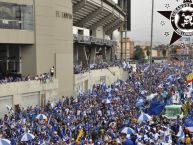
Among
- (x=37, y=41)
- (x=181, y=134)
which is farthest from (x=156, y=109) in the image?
(x=37, y=41)

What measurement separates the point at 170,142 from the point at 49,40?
23258 mm

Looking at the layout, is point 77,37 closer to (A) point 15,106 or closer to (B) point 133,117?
(A) point 15,106

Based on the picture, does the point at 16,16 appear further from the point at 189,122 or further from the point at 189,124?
the point at 189,124

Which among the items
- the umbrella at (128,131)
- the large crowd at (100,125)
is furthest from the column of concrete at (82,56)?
the umbrella at (128,131)

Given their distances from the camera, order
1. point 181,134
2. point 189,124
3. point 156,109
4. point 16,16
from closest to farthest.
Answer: point 181,134
point 189,124
point 156,109
point 16,16

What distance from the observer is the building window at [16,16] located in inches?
1438

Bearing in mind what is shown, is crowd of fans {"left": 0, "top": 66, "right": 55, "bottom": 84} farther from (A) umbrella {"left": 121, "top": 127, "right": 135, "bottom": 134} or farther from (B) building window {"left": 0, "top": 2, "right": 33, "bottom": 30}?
(A) umbrella {"left": 121, "top": 127, "right": 135, "bottom": 134}

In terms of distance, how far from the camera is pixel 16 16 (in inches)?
1491

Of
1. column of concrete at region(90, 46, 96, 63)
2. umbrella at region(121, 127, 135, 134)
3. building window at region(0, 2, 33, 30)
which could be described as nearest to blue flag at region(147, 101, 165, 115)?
umbrella at region(121, 127, 135, 134)

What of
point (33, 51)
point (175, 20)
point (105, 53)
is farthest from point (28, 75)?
point (105, 53)

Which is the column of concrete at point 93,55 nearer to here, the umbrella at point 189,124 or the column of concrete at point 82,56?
the column of concrete at point 82,56

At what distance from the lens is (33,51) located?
4022 cm

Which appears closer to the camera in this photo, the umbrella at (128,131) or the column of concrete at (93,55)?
the umbrella at (128,131)

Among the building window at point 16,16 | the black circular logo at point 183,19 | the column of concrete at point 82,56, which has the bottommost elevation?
the column of concrete at point 82,56
